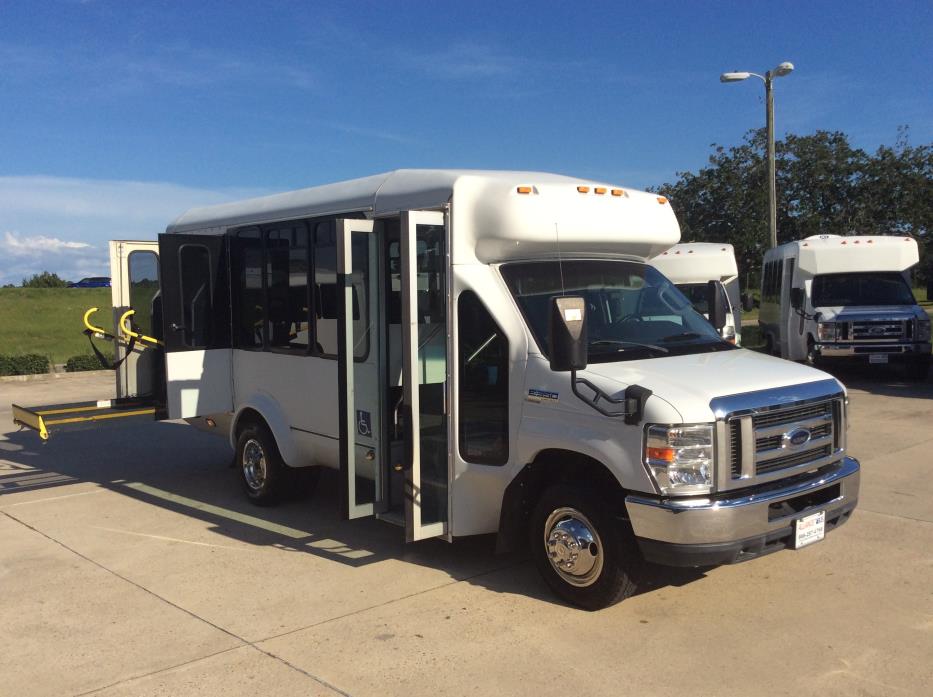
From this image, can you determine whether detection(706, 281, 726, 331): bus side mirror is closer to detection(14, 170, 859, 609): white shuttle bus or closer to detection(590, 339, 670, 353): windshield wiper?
detection(14, 170, 859, 609): white shuttle bus

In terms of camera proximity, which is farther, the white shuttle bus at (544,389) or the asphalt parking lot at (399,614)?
the white shuttle bus at (544,389)

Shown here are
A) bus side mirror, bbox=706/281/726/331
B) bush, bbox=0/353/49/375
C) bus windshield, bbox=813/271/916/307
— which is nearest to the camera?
bus side mirror, bbox=706/281/726/331

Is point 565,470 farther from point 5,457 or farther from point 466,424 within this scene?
point 5,457

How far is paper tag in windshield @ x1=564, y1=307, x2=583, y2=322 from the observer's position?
4.70 meters

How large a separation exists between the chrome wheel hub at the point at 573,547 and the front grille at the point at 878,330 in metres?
12.2

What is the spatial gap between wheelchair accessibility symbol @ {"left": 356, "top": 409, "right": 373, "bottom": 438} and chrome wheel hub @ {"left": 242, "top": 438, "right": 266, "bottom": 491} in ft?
5.39

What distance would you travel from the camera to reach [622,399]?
4691mm

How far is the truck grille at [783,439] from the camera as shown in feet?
15.3

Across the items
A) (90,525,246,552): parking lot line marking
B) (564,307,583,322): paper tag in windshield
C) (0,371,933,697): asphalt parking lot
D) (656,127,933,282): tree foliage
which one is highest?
(656,127,933,282): tree foliage

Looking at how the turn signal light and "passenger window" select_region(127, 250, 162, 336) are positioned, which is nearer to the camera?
the turn signal light

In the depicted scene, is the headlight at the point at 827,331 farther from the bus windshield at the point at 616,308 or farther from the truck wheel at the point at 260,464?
the truck wheel at the point at 260,464

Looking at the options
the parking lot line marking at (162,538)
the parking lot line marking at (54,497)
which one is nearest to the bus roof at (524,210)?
the parking lot line marking at (162,538)

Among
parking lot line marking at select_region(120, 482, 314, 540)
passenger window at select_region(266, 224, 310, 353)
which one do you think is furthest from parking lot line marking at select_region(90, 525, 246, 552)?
passenger window at select_region(266, 224, 310, 353)

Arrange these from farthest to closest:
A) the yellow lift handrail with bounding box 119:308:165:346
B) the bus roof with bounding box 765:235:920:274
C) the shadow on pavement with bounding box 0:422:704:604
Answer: the bus roof with bounding box 765:235:920:274, the yellow lift handrail with bounding box 119:308:165:346, the shadow on pavement with bounding box 0:422:704:604
